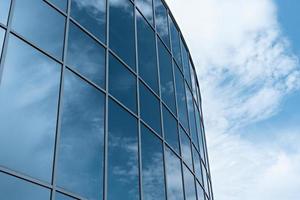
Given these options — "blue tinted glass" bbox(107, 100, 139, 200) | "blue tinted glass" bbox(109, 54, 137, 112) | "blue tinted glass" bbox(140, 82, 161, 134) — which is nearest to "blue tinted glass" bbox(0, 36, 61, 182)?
"blue tinted glass" bbox(107, 100, 139, 200)

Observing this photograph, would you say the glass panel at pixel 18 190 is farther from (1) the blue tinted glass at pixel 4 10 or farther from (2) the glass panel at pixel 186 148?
(2) the glass panel at pixel 186 148

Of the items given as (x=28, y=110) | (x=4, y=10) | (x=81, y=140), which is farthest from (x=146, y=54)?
(x=28, y=110)

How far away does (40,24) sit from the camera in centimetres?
1093

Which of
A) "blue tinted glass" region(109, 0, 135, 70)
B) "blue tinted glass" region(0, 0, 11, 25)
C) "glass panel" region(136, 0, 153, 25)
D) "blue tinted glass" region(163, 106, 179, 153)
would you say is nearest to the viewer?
"blue tinted glass" region(0, 0, 11, 25)

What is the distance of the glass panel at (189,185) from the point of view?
17141 mm

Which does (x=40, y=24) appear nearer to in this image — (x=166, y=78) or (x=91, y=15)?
(x=91, y=15)

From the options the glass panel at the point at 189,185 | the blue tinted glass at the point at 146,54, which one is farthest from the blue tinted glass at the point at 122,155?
the glass panel at the point at 189,185

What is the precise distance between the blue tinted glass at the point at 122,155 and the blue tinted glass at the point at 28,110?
2450mm

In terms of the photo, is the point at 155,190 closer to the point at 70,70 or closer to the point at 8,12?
the point at 70,70

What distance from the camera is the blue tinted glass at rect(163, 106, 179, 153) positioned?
16616 millimetres

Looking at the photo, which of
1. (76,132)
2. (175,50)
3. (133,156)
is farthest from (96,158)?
(175,50)

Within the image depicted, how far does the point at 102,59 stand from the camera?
1323cm

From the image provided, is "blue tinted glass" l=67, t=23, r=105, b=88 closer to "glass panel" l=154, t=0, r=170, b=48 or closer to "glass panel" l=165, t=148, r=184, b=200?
"glass panel" l=165, t=148, r=184, b=200

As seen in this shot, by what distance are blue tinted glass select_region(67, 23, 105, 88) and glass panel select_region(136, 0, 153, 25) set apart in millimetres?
4735
